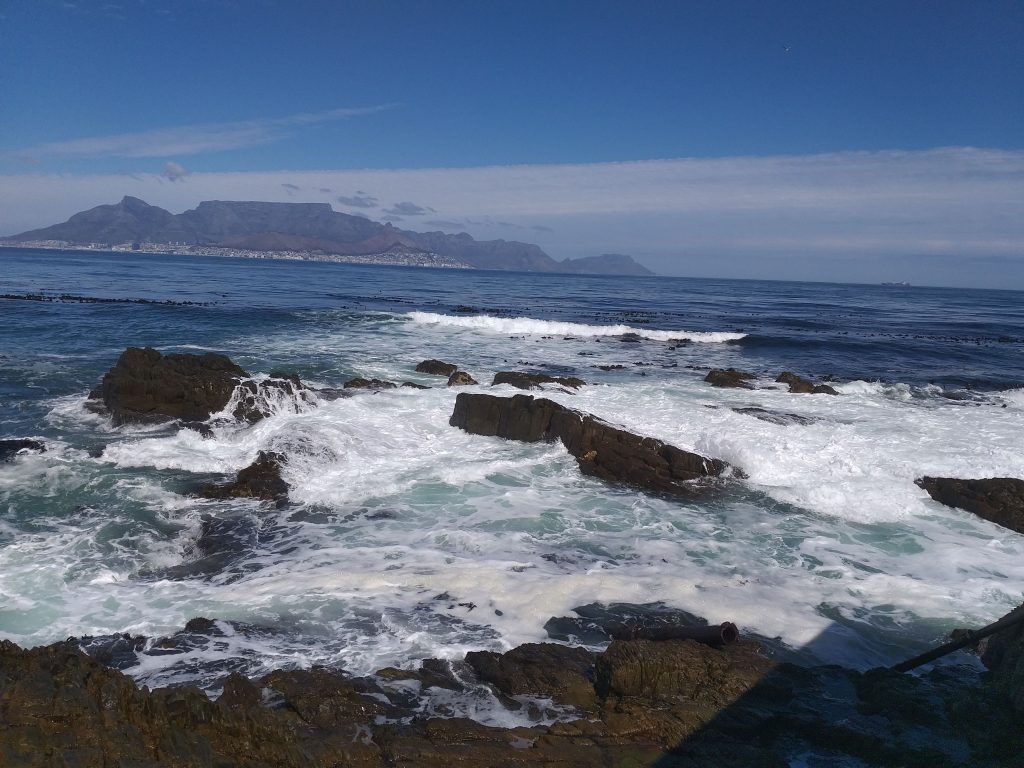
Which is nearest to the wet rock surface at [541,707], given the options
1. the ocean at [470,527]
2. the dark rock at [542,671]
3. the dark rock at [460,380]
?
the dark rock at [542,671]

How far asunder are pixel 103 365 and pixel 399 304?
31076 mm

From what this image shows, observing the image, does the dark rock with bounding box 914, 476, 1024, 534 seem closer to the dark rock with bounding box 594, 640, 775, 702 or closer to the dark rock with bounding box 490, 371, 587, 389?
the dark rock with bounding box 594, 640, 775, 702

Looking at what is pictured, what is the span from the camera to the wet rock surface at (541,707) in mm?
3969

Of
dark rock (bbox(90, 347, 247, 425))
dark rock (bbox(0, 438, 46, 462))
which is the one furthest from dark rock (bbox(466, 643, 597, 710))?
dark rock (bbox(90, 347, 247, 425))

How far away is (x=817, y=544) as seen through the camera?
1041cm

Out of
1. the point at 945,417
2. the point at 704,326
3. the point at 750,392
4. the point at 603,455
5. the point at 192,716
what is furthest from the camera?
the point at 704,326

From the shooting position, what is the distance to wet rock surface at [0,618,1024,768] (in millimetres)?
3969

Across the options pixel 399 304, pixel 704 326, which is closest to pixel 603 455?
pixel 704 326

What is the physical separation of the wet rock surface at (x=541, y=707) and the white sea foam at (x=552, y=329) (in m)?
32.2

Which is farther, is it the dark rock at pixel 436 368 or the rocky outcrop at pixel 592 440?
the dark rock at pixel 436 368

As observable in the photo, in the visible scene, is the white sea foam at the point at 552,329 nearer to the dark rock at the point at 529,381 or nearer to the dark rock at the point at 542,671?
the dark rock at the point at 529,381

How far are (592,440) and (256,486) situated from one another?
6820 mm

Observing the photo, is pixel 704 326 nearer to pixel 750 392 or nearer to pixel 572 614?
pixel 750 392

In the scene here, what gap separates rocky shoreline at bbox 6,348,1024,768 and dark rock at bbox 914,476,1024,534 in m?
5.62
